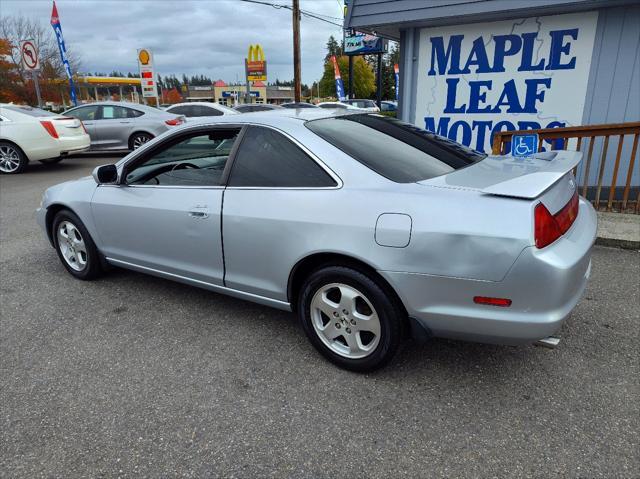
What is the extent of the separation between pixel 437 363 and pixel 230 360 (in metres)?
1.28

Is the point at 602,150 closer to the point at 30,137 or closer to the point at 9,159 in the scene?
the point at 30,137

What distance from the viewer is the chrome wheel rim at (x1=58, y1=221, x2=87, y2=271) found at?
4.07m

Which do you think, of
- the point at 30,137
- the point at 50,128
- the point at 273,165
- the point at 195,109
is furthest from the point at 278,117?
the point at 195,109

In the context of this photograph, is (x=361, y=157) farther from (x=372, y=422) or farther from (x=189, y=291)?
(x=189, y=291)

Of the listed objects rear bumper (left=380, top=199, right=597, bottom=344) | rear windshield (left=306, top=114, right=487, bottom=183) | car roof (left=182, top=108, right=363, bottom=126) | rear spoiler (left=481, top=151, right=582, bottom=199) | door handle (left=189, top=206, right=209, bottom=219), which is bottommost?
rear bumper (left=380, top=199, right=597, bottom=344)

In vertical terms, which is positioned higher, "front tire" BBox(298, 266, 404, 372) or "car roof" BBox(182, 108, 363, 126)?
"car roof" BBox(182, 108, 363, 126)

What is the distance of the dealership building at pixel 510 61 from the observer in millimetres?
5863

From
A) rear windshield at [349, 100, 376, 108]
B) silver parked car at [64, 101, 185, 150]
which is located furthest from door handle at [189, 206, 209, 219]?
rear windshield at [349, 100, 376, 108]

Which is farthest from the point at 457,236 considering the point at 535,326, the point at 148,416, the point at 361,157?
the point at 148,416

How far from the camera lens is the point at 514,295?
2.13 meters

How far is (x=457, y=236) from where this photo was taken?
217cm

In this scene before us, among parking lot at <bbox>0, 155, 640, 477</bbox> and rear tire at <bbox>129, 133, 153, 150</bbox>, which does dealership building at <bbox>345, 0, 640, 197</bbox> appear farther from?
rear tire at <bbox>129, 133, 153, 150</bbox>

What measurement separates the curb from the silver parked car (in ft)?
32.8

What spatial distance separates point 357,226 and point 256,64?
120ft
